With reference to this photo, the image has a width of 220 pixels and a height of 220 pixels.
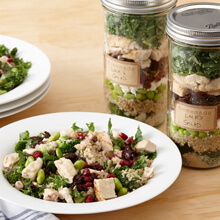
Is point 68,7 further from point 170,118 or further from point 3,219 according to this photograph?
point 3,219

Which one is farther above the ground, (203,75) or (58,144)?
A: (203,75)

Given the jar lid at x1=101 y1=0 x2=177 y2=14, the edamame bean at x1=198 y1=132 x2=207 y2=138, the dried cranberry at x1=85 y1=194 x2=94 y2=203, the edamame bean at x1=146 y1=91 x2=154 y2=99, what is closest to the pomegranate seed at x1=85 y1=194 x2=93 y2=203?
the dried cranberry at x1=85 y1=194 x2=94 y2=203

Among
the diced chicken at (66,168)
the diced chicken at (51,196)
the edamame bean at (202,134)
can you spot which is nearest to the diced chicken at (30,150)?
the diced chicken at (66,168)

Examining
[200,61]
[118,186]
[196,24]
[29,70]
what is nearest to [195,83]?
[200,61]

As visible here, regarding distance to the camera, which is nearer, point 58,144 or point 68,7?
point 58,144

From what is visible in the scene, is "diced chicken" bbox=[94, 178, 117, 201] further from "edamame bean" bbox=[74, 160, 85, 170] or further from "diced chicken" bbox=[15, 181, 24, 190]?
"diced chicken" bbox=[15, 181, 24, 190]

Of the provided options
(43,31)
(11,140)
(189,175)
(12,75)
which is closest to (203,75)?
(189,175)

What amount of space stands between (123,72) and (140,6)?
254 mm

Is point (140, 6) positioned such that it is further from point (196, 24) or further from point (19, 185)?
point (19, 185)

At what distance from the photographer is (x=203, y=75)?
5.14 feet

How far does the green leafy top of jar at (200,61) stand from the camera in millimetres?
1549

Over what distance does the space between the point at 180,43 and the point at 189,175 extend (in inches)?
18.6

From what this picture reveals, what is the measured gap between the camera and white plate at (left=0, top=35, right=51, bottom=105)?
1.97m

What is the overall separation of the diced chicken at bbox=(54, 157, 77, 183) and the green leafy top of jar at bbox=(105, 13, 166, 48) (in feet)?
1.70
